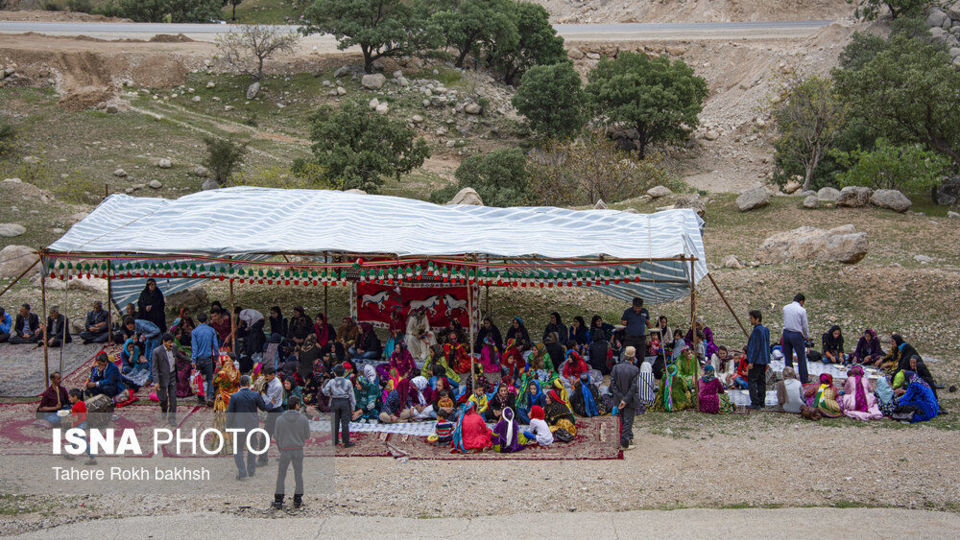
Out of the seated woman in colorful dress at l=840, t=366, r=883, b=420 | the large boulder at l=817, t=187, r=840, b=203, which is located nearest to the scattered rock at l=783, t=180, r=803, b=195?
the large boulder at l=817, t=187, r=840, b=203

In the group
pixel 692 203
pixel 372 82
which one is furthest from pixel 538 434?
pixel 372 82

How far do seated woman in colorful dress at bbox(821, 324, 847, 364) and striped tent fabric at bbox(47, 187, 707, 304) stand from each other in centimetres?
249

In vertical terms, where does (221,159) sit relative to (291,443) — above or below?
above

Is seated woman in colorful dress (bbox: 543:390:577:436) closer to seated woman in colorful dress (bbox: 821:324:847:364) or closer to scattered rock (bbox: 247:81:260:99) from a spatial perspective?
seated woman in colorful dress (bbox: 821:324:847:364)

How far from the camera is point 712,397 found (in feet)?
38.3

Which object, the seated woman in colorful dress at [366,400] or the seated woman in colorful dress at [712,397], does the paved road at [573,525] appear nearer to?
the seated woman in colorful dress at [366,400]

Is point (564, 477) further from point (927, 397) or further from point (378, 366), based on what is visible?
point (927, 397)

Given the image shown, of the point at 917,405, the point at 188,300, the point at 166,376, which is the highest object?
the point at 188,300

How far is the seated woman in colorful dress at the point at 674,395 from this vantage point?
11789 mm

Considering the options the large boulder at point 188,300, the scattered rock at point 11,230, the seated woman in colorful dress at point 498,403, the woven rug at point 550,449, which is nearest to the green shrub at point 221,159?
the scattered rock at point 11,230

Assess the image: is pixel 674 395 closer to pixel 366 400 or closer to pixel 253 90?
pixel 366 400

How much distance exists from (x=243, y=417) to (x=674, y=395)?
19.7 feet

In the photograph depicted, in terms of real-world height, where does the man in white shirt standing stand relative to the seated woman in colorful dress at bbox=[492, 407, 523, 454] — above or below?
above

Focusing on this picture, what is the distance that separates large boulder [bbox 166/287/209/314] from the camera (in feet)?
54.9
